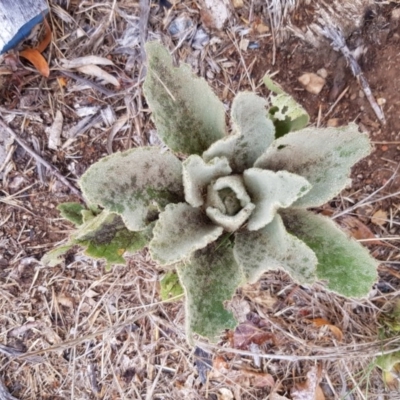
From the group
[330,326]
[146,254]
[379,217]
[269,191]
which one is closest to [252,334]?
[330,326]

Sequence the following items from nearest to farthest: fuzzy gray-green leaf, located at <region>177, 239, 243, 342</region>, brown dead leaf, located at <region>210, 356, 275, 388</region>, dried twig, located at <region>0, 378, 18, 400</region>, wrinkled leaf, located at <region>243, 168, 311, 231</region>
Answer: wrinkled leaf, located at <region>243, 168, 311, 231</region> → fuzzy gray-green leaf, located at <region>177, 239, 243, 342</region> → brown dead leaf, located at <region>210, 356, 275, 388</region> → dried twig, located at <region>0, 378, 18, 400</region>

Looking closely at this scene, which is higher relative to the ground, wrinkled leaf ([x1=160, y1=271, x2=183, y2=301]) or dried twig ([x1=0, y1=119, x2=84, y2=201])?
dried twig ([x1=0, y1=119, x2=84, y2=201])

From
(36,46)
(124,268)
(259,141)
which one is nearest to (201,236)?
(259,141)

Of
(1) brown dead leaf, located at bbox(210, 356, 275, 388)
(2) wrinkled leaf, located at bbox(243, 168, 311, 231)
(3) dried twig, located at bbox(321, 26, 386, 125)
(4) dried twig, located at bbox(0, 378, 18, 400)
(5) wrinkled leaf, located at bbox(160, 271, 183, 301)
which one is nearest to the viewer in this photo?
(2) wrinkled leaf, located at bbox(243, 168, 311, 231)

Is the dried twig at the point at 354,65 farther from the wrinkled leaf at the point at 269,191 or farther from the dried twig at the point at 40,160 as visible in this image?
the dried twig at the point at 40,160

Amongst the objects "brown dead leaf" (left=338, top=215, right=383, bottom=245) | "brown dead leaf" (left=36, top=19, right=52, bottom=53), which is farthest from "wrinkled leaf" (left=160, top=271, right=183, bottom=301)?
"brown dead leaf" (left=36, top=19, right=52, bottom=53)

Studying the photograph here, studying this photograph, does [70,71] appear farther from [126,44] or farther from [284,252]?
[284,252]

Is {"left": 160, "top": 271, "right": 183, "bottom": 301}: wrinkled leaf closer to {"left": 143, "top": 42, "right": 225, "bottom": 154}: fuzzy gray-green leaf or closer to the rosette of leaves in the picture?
the rosette of leaves
